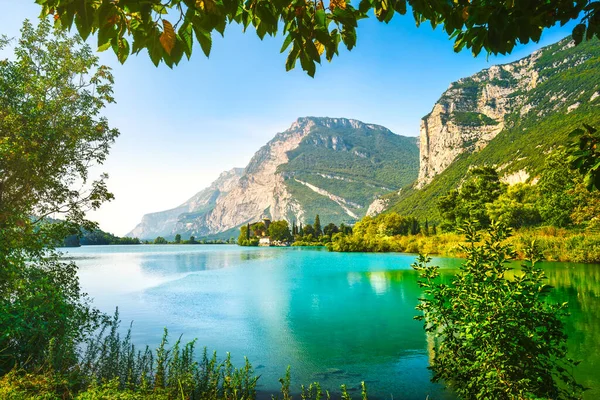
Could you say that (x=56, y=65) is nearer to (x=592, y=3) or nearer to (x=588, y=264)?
(x=592, y=3)

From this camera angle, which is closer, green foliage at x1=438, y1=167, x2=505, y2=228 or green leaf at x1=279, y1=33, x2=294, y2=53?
green leaf at x1=279, y1=33, x2=294, y2=53

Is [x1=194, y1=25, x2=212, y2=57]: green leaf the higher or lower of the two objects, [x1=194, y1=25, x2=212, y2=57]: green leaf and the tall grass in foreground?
the higher

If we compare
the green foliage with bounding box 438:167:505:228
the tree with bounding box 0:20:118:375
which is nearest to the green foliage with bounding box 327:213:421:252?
the green foliage with bounding box 438:167:505:228

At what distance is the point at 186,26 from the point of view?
178 centimetres

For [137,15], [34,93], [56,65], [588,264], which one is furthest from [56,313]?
[588,264]

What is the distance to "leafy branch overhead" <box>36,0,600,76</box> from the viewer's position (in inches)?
66.9

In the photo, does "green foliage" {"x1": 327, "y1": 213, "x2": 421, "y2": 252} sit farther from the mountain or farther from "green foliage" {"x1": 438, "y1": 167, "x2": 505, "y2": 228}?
the mountain

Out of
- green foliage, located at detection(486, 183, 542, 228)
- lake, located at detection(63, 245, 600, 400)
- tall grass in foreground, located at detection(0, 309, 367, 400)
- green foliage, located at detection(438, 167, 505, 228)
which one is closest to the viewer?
tall grass in foreground, located at detection(0, 309, 367, 400)

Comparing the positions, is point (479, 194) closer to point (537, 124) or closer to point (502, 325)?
point (502, 325)

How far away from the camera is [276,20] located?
83.4 inches

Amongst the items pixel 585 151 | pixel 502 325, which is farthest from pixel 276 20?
pixel 502 325

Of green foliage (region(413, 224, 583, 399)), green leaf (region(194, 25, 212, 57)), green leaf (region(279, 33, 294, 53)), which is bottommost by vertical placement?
green foliage (region(413, 224, 583, 399))

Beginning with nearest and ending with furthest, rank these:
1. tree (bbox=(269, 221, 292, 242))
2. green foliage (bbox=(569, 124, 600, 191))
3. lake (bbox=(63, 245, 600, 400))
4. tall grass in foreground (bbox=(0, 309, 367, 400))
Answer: green foliage (bbox=(569, 124, 600, 191)) < tall grass in foreground (bbox=(0, 309, 367, 400)) < lake (bbox=(63, 245, 600, 400)) < tree (bbox=(269, 221, 292, 242))

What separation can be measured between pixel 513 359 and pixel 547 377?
617 mm
